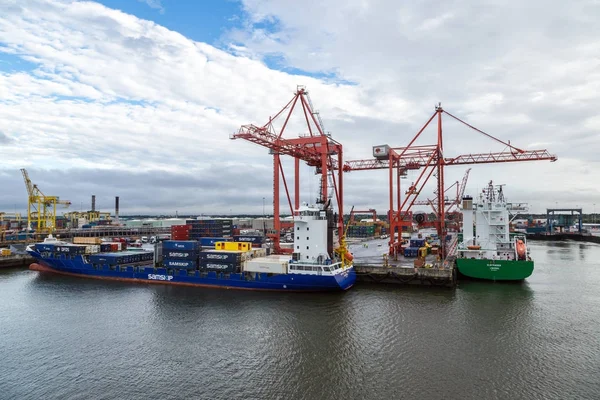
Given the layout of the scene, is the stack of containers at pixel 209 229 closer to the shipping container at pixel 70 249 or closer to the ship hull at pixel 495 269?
the shipping container at pixel 70 249

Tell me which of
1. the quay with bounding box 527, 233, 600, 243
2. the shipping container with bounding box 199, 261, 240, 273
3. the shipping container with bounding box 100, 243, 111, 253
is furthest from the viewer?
the quay with bounding box 527, 233, 600, 243

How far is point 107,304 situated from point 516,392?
2658cm

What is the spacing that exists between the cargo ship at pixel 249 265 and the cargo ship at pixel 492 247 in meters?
12.3

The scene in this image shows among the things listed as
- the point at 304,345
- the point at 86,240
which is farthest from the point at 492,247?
the point at 86,240

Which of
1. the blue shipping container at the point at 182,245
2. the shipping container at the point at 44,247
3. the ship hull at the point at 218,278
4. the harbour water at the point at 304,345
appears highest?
the blue shipping container at the point at 182,245

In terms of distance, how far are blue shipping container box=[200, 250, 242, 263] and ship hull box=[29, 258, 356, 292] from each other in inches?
49.7

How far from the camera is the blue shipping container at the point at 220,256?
102 ft

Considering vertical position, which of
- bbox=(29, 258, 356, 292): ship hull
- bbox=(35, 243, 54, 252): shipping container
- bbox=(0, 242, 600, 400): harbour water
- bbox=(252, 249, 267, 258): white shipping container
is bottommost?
bbox=(0, 242, 600, 400): harbour water

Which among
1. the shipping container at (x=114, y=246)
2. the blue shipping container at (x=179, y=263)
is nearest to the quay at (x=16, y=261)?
the shipping container at (x=114, y=246)

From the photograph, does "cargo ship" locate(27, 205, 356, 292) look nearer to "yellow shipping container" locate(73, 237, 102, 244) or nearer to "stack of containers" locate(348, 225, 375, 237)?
"yellow shipping container" locate(73, 237, 102, 244)

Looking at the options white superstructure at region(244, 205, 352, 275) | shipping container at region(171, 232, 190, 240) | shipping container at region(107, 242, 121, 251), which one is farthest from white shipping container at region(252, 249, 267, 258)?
shipping container at region(171, 232, 190, 240)

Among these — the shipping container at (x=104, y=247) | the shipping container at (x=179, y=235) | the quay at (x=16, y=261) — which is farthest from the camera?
the shipping container at (x=179, y=235)

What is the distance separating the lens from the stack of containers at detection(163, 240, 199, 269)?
1289 inches

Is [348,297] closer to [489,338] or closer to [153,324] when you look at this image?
[489,338]
